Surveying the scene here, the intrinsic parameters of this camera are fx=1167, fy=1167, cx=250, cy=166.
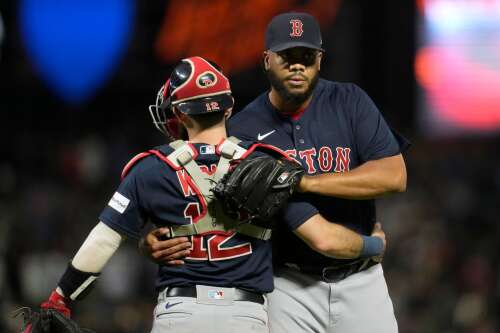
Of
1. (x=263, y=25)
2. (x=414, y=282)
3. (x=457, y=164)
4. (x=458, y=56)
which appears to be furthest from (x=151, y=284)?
(x=458, y=56)

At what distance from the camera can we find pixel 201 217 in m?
4.18

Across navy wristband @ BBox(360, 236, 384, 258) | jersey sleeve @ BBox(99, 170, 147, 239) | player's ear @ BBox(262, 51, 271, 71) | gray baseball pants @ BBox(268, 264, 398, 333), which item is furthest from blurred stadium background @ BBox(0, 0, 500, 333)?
jersey sleeve @ BBox(99, 170, 147, 239)

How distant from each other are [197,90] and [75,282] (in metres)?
0.82

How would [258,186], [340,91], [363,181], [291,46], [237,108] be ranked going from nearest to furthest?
[258,186] → [363,181] → [291,46] → [340,91] → [237,108]

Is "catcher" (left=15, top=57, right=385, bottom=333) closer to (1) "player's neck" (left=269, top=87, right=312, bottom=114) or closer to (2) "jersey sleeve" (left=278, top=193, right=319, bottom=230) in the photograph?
(2) "jersey sleeve" (left=278, top=193, right=319, bottom=230)

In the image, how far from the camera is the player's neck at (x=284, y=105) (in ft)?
15.9

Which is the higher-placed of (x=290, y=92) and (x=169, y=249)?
(x=290, y=92)

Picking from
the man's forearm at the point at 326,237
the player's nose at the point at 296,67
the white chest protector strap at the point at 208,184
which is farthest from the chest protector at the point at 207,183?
the player's nose at the point at 296,67

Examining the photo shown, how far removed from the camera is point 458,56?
13.8m

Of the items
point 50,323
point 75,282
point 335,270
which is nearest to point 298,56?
point 335,270

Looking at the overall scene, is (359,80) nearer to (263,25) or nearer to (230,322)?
(263,25)

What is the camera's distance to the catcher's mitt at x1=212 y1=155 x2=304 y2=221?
4.08 meters

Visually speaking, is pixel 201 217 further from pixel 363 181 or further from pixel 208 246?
pixel 363 181

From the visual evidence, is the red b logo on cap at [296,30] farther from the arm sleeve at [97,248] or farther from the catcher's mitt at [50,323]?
the catcher's mitt at [50,323]
